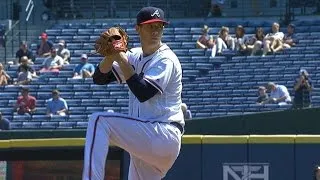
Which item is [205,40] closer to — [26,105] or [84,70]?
[84,70]

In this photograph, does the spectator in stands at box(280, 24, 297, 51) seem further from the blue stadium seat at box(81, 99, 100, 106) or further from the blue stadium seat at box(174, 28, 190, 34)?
the blue stadium seat at box(81, 99, 100, 106)

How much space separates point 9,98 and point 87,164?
13.7 m

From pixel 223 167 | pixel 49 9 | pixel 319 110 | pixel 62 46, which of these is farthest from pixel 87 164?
pixel 49 9

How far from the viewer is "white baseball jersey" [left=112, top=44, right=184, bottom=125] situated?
261 inches

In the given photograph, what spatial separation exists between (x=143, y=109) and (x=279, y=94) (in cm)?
1026

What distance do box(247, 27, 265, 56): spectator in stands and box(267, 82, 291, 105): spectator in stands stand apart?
7.93ft

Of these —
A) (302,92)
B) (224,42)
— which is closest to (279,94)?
(302,92)

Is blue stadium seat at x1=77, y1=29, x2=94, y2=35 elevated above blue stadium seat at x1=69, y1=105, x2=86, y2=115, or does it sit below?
above

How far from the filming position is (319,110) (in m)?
14.5

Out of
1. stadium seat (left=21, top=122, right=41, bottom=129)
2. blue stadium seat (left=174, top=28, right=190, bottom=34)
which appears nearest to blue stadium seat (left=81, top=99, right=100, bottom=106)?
stadium seat (left=21, top=122, right=41, bottom=129)

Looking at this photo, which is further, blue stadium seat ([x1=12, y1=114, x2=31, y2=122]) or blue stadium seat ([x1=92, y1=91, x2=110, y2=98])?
blue stadium seat ([x1=92, y1=91, x2=110, y2=98])

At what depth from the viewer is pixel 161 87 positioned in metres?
6.60

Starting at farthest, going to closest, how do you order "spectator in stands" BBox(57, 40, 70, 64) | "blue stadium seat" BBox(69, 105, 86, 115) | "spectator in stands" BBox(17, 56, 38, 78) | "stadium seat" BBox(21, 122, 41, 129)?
1. "spectator in stands" BBox(57, 40, 70, 64)
2. "spectator in stands" BBox(17, 56, 38, 78)
3. "blue stadium seat" BBox(69, 105, 86, 115)
4. "stadium seat" BBox(21, 122, 41, 129)

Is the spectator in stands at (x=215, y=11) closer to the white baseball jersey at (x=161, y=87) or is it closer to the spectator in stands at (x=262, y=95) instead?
the spectator in stands at (x=262, y=95)
